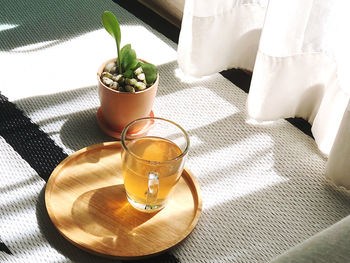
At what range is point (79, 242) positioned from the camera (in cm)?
64

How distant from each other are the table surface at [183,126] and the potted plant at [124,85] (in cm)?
7

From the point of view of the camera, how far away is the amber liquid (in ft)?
2.11

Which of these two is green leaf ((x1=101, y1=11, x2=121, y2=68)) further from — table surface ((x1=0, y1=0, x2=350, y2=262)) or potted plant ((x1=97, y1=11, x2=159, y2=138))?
table surface ((x1=0, y1=0, x2=350, y2=262))

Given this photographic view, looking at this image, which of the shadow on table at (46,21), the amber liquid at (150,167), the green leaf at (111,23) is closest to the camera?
the amber liquid at (150,167)

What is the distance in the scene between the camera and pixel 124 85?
0.78m

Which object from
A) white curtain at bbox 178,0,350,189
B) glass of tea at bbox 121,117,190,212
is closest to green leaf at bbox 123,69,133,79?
glass of tea at bbox 121,117,190,212

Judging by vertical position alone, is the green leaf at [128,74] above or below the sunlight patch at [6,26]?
above

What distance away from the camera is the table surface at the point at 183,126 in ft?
2.29

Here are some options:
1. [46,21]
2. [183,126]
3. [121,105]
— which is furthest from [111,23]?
[46,21]

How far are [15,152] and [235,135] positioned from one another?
365mm

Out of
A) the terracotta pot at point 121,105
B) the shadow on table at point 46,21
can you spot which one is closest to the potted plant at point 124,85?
the terracotta pot at point 121,105

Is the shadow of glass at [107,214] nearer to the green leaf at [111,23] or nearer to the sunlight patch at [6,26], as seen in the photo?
the green leaf at [111,23]

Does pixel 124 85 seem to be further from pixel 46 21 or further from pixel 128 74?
pixel 46 21

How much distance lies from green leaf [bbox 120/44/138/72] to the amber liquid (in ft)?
0.46
